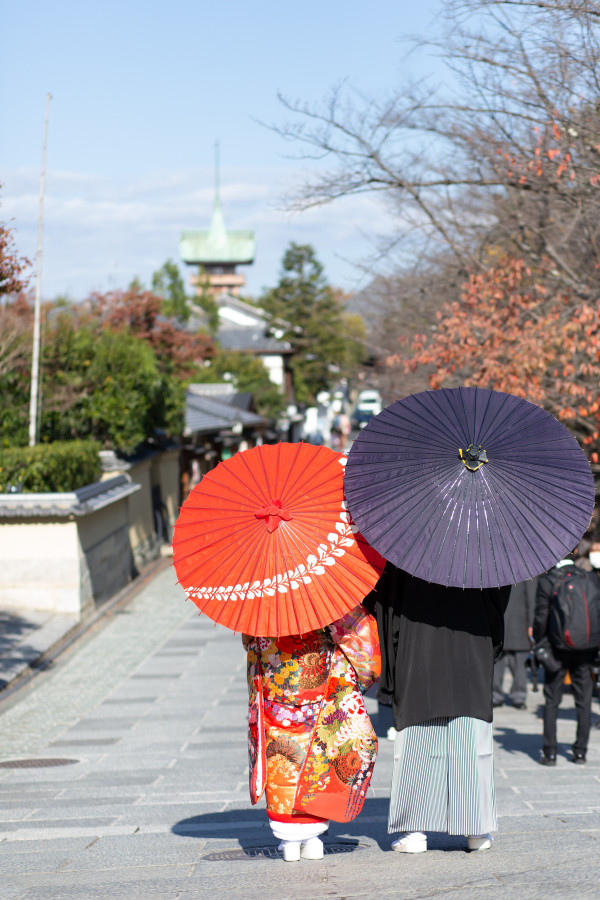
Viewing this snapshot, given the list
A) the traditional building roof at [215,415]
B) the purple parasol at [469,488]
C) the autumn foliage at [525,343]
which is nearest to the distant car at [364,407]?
the traditional building roof at [215,415]

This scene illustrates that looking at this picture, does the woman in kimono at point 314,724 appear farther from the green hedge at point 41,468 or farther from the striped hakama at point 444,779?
the green hedge at point 41,468

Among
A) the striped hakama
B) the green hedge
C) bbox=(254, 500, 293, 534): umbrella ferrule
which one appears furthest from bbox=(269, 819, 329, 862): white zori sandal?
the green hedge

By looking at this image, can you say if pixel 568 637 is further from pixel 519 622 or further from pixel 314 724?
pixel 314 724

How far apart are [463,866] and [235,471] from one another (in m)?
1.83

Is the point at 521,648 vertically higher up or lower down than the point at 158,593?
higher up

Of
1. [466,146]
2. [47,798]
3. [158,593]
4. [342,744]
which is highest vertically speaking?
[466,146]

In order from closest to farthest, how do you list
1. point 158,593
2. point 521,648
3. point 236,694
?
point 521,648 → point 236,694 → point 158,593

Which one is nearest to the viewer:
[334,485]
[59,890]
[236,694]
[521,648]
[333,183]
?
[59,890]

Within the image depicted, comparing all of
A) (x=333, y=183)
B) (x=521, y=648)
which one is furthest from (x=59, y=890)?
(x=333, y=183)

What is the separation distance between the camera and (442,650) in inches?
163

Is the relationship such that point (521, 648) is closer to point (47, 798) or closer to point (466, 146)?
point (47, 798)

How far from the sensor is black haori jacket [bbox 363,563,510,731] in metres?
4.12

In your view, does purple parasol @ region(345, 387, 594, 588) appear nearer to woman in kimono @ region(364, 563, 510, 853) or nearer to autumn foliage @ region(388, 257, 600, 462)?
woman in kimono @ region(364, 563, 510, 853)

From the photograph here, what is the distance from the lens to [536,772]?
6.89 meters
